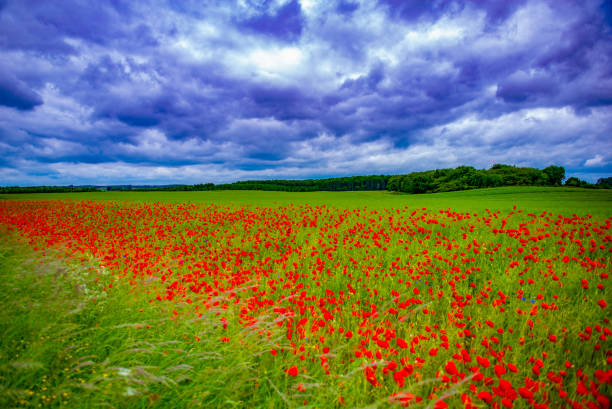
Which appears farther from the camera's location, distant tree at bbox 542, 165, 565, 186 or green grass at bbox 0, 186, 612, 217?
distant tree at bbox 542, 165, 565, 186

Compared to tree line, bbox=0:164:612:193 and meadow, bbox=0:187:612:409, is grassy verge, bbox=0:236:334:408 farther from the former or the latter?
tree line, bbox=0:164:612:193

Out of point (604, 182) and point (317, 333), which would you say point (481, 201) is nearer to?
point (317, 333)

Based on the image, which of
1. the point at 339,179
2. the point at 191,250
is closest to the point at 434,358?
the point at 191,250

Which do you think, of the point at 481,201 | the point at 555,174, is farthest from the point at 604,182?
the point at 481,201

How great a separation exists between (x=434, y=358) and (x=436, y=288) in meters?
2.06

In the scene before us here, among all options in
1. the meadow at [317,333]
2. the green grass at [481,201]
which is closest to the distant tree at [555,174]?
the green grass at [481,201]

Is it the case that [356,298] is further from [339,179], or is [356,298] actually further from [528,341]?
[339,179]

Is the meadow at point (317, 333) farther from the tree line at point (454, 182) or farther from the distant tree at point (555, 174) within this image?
the distant tree at point (555, 174)

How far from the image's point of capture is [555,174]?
77812 mm

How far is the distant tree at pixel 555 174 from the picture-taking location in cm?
7570

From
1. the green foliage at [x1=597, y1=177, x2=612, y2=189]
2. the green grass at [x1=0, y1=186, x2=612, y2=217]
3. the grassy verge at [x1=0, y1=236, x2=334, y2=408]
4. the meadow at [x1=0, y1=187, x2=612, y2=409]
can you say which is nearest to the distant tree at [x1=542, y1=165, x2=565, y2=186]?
the green foliage at [x1=597, y1=177, x2=612, y2=189]

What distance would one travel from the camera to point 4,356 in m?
2.27

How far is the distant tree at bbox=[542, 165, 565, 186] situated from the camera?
7570 centimetres

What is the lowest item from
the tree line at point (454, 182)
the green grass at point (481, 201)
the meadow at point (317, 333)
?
the meadow at point (317, 333)
